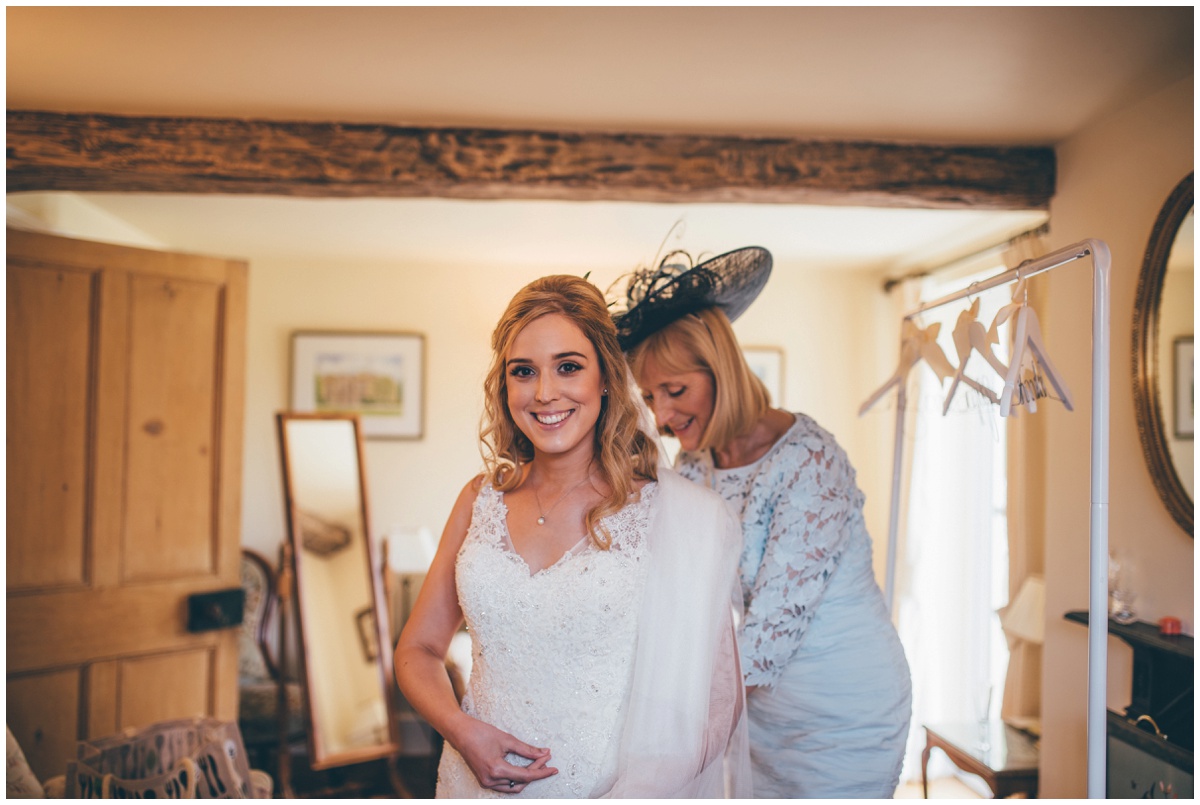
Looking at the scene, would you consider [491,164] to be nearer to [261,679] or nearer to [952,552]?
[952,552]

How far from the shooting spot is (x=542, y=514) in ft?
5.58

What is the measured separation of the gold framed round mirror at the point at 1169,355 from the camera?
2.45 metres

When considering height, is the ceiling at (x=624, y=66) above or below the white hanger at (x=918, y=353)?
above

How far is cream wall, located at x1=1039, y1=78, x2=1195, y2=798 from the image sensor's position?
2.58 meters

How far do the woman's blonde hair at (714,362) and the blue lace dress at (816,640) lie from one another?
0.11 metres

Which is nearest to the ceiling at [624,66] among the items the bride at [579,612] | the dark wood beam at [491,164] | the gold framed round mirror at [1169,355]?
the dark wood beam at [491,164]

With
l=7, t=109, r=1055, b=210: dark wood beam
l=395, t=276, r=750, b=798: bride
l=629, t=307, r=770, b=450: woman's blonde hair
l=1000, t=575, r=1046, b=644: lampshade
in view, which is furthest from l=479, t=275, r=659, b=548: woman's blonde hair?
l=1000, t=575, r=1046, b=644: lampshade

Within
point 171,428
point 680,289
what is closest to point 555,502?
point 680,289

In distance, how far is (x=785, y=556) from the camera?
191 centimetres

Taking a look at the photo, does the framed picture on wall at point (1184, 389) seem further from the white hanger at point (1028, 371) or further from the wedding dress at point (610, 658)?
the wedding dress at point (610, 658)

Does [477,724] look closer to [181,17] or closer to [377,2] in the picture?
[377,2]

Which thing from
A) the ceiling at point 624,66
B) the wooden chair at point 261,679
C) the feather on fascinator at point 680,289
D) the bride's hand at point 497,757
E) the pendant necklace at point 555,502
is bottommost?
the wooden chair at point 261,679

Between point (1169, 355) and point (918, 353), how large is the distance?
0.72m

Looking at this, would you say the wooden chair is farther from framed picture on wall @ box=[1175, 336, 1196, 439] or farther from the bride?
framed picture on wall @ box=[1175, 336, 1196, 439]
